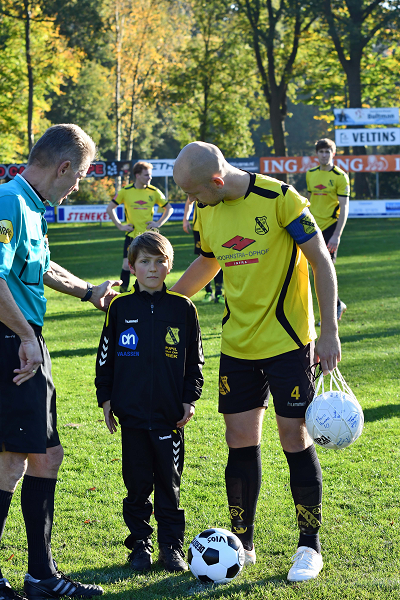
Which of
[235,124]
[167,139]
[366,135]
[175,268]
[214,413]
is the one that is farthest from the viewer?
[167,139]

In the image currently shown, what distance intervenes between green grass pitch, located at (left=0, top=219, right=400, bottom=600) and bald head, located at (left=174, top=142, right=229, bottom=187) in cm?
198

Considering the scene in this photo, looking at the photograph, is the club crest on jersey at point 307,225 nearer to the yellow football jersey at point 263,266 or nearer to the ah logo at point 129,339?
the yellow football jersey at point 263,266

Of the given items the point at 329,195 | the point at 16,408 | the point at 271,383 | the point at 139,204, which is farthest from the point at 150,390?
the point at 139,204

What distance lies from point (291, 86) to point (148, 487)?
40196 millimetres

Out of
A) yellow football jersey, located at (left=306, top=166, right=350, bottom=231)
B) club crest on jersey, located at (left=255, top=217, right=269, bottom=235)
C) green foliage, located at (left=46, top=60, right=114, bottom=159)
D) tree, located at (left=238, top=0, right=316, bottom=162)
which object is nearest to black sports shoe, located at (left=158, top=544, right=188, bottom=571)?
club crest on jersey, located at (left=255, top=217, right=269, bottom=235)

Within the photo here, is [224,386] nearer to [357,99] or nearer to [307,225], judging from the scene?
[307,225]

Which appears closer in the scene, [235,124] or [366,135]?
[366,135]

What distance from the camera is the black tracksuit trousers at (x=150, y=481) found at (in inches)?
136

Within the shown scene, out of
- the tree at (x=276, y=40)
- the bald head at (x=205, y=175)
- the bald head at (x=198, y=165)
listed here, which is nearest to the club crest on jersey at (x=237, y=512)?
the bald head at (x=205, y=175)

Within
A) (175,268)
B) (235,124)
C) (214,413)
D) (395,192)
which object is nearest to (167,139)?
(235,124)

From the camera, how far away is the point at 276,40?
1481 inches

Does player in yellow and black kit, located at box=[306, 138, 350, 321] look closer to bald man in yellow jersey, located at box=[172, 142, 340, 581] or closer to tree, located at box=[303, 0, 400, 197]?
bald man in yellow jersey, located at box=[172, 142, 340, 581]

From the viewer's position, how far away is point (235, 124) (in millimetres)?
40469

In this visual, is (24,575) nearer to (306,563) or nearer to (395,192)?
(306,563)
